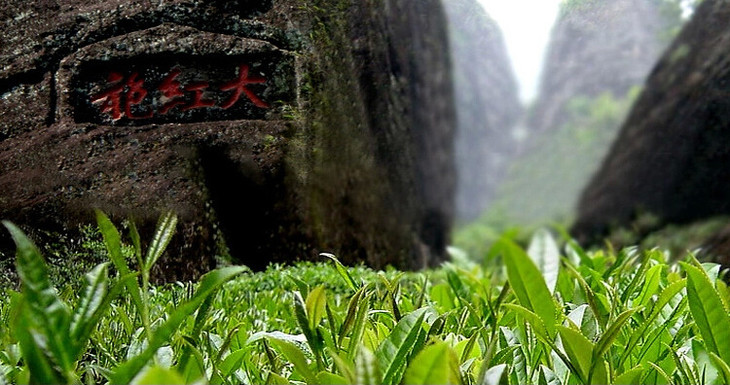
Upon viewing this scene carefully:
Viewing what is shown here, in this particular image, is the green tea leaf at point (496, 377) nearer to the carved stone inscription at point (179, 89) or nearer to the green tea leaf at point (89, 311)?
the green tea leaf at point (89, 311)

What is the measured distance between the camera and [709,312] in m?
0.89

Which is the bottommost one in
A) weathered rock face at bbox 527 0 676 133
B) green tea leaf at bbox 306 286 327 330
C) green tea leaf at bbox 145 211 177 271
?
green tea leaf at bbox 306 286 327 330

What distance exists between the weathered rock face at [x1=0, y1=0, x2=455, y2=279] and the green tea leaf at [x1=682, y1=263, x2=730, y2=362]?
0.96 m

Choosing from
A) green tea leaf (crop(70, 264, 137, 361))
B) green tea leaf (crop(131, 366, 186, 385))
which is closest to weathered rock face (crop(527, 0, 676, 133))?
green tea leaf (crop(70, 264, 137, 361))

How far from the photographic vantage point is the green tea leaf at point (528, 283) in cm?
74

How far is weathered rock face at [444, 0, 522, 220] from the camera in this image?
2.27 m

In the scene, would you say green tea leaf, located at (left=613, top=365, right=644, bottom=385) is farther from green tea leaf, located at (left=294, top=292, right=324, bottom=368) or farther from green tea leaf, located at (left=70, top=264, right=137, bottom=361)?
green tea leaf, located at (left=70, top=264, right=137, bottom=361)

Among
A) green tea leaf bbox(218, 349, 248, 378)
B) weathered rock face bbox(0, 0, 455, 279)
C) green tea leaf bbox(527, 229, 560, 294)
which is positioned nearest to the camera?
green tea leaf bbox(218, 349, 248, 378)

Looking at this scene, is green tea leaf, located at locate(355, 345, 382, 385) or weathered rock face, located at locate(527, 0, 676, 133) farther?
weathered rock face, located at locate(527, 0, 676, 133)

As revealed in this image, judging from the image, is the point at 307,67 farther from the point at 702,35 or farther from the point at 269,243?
the point at 702,35

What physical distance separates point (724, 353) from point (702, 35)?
3.08 meters

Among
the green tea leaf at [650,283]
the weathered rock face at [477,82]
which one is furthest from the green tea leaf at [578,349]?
the weathered rock face at [477,82]

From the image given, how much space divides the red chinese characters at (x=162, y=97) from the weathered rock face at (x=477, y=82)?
0.97 meters

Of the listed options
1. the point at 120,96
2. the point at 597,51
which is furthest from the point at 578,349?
the point at 597,51
